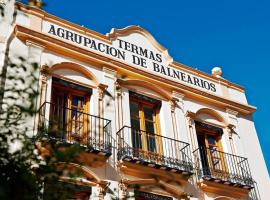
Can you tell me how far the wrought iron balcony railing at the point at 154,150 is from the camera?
13.1 meters

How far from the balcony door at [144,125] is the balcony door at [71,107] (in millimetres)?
1527

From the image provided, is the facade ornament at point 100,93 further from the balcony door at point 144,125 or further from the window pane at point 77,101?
the balcony door at point 144,125

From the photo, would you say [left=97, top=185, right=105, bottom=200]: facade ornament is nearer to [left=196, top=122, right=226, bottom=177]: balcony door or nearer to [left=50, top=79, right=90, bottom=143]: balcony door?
[left=50, top=79, right=90, bottom=143]: balcony door

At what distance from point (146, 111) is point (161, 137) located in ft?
3.76

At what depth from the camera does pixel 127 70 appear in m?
14.9

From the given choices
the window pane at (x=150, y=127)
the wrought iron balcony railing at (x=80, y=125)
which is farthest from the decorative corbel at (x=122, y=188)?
the window pane at (x=150, y=127)

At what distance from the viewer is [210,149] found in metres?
15.3

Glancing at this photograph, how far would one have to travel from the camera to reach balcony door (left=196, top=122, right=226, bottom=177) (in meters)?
14.7

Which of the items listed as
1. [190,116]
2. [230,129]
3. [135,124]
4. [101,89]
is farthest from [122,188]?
[230,129]

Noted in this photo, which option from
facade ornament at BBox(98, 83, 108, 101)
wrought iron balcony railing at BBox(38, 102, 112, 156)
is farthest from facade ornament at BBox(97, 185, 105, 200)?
facade ornament at BBox(98, 83, 108, 101)

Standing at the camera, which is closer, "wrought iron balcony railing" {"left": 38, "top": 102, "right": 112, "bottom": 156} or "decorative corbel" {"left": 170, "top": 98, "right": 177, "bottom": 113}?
"wrought iron balcony railing" {"left": 38, "top": 102, "right": 112, "bottom": 156}

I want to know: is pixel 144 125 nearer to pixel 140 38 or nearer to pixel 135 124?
pixel 135 124

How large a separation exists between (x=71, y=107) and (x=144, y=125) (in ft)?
7.70

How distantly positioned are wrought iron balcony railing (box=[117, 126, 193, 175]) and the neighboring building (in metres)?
0.03
